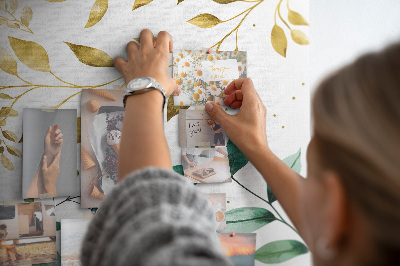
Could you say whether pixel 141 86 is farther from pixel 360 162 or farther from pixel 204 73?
pixel 360 162

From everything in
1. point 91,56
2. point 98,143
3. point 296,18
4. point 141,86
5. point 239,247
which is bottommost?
point 239,247

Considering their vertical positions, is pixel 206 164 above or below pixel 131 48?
below

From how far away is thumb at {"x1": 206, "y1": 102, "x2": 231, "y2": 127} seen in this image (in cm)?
87

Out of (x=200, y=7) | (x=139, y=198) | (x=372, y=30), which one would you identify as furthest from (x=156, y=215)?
(x=372, y=30)

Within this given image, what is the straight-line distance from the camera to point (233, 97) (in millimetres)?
879

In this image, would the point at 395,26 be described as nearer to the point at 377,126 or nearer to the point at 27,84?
the point at 377,126

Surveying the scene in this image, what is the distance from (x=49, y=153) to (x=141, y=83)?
0.98ft

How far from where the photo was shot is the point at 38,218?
0.81 meters

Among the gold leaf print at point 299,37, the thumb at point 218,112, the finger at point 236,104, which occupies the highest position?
the gold leaf print at point 299,37

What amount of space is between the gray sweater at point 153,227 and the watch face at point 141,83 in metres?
0.24

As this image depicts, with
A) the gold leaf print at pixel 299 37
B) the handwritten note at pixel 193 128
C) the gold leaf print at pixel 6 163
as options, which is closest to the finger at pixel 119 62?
the handwritten note at pixel 193 128

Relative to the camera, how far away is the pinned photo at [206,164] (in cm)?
87

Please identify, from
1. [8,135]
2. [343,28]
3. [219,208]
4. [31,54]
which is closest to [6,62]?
[31,54]

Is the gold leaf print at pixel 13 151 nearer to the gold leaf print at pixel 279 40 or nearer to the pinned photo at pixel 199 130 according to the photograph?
the pinned photo at pixel 199 130
